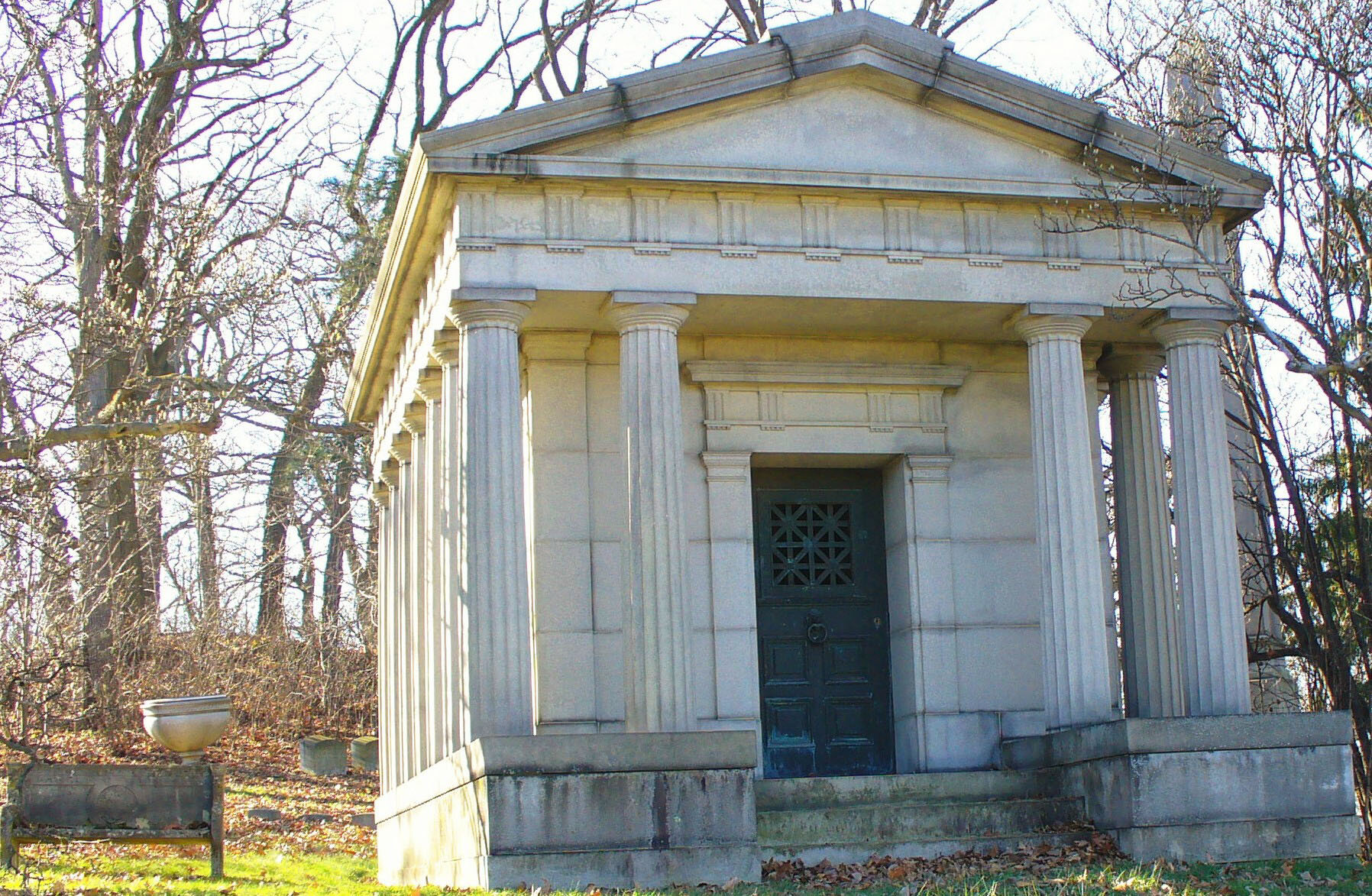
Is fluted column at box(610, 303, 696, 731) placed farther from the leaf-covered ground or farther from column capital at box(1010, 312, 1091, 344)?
column capital at box(1010, 312, 1091, 344)

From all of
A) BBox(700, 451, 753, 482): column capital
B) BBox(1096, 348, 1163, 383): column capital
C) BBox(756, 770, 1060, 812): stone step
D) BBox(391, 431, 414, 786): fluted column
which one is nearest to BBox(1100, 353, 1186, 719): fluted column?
BBox(1096, 348, 1163, 383): column capital

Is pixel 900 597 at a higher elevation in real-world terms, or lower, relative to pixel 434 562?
lower

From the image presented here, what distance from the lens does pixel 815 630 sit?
41.1ft

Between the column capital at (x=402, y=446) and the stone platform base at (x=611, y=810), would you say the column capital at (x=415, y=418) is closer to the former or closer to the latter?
the column capital at (x=402, y=446)

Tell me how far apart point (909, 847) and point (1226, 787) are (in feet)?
6.81

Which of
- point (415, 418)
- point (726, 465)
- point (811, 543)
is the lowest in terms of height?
point (811, 543)

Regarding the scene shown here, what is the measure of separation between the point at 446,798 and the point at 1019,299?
17.5 feet

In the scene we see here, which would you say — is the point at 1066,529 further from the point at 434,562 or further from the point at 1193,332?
the point at 434,562

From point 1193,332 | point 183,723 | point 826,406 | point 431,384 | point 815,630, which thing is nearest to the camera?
point 1193,332

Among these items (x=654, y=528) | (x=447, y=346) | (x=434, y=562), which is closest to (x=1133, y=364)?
(x=654, y=528)

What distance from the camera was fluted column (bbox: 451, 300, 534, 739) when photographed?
10.1 m

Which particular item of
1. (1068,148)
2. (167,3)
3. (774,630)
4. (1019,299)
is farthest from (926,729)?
(167,3)

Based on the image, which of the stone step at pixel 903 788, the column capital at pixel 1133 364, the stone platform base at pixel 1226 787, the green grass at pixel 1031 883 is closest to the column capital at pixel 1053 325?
the column capital at pixel 1133 364

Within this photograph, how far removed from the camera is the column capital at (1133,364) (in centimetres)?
1267
